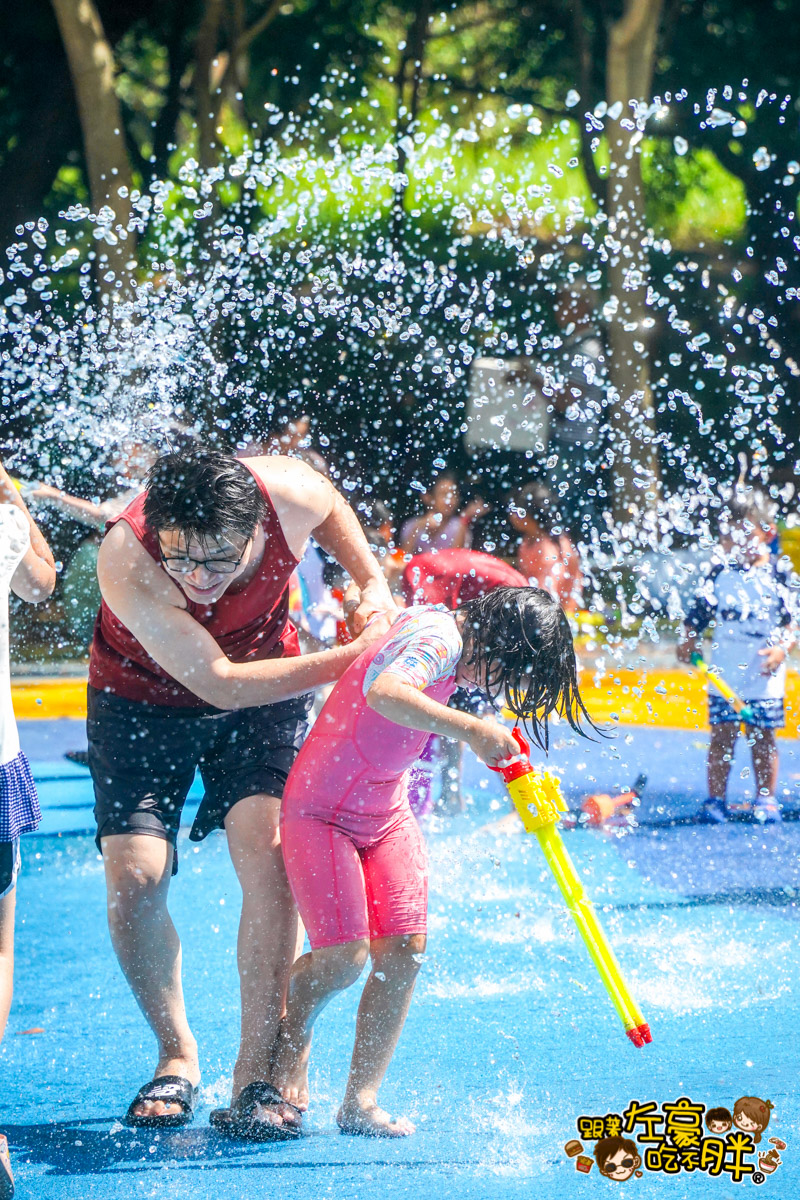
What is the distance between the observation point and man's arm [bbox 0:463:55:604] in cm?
271

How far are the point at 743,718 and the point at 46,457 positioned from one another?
7366 millimetres

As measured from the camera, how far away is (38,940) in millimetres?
4418

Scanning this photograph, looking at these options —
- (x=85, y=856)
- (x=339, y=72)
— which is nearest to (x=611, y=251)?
(x=339, y=72)

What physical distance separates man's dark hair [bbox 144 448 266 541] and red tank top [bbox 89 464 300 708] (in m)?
0.10

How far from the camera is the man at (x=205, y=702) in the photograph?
2.73m

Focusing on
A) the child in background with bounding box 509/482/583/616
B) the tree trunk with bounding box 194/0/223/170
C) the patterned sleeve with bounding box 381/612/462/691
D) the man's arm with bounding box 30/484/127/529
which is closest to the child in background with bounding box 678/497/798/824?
the child in background with bounding box 509/482/583/616

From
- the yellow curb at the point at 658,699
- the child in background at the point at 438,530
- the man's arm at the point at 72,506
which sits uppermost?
the man's arm at the point at 72,506

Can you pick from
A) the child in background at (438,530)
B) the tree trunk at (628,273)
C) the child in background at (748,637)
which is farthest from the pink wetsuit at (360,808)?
the tree trunk at (628,273)

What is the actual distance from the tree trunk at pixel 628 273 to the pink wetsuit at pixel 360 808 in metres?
9.88

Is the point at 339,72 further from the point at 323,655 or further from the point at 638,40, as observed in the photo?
the point at 323,655

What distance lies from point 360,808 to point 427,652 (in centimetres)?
39

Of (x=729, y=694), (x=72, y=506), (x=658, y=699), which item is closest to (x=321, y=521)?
(x=72, y=506)

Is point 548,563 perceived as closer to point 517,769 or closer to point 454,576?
point 454,576

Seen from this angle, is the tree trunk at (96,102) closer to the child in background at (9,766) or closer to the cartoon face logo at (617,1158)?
the child in background at (9,766)
